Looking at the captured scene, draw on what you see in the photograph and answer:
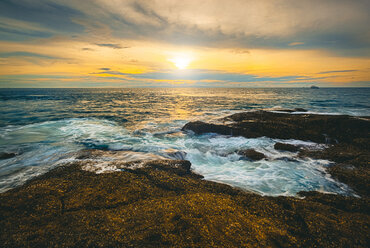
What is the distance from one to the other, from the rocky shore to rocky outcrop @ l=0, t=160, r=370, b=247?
0.02 m

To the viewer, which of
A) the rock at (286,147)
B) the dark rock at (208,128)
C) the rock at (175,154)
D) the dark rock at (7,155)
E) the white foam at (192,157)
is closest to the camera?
the white foam at (192,157)

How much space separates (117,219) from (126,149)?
21.1 feet

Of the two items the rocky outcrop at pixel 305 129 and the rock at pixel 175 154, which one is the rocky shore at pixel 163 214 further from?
the rocky outcrop at pixel 305 129

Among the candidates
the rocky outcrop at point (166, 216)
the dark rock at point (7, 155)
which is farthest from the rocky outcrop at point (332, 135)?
the dark rock at point (7, 155)

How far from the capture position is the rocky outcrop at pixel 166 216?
10.1ft

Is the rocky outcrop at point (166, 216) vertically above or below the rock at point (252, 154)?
above

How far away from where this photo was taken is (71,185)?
16.2 ft

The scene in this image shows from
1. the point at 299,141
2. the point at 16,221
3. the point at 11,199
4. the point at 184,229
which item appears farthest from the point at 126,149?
the point at 299,141

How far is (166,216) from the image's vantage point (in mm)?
3582

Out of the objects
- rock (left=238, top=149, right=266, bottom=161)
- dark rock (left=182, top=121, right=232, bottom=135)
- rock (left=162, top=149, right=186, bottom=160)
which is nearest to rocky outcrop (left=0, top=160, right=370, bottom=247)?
rock (left=238, top=149, right=266, bottom=161)

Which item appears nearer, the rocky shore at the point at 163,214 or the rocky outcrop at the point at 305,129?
the rocky shore at the point at 163,214

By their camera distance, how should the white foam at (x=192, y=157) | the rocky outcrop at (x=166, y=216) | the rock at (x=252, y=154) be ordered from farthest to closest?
the rock at (x=252, y=154) → the white foam at (x=192, y=157) → the rocky outcrop at (x=166, y=216)

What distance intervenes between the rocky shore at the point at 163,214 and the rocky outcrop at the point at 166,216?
2cm

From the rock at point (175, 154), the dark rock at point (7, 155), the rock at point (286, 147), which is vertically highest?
the dark rock at point (7, 155)
